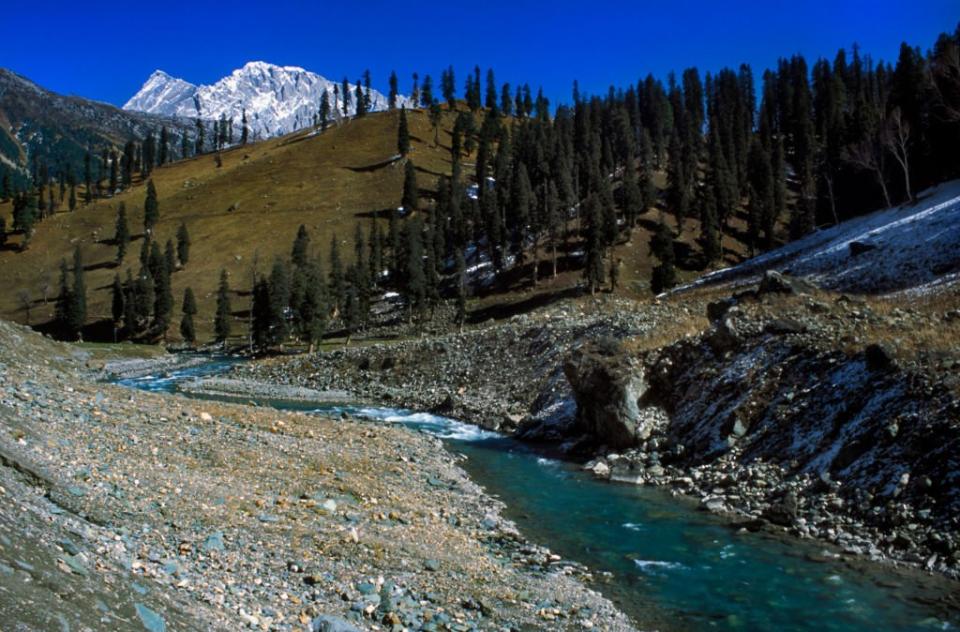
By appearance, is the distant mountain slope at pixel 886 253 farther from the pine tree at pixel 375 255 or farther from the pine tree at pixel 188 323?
the pine tree at pixel 188 323

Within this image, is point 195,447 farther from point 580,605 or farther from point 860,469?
point 860,469

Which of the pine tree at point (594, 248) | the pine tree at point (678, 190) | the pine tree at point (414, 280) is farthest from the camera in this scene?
the pine tree at point (678, 190)

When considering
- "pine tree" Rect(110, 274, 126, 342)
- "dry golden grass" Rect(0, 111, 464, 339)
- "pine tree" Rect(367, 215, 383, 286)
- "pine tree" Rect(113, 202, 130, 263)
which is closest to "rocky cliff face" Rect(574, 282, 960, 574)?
"pine tree" Rect(367, 215, 383, 286)

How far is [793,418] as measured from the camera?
856 inches

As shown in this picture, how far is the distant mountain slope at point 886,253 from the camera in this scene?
46.9 metres

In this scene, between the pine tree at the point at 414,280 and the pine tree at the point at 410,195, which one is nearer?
the pine tree at the point at 414,280

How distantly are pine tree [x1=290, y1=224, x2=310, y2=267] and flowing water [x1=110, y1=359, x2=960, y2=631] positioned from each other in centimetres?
10290

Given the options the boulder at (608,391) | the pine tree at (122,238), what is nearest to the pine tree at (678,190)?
the boulder at (608,391)

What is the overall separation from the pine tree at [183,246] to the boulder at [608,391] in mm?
122042

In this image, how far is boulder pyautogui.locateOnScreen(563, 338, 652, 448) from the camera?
27.6 m

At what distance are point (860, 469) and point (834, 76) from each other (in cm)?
15595

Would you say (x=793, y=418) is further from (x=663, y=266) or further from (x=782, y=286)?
(x=663, y=266)

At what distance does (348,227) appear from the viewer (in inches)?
5571

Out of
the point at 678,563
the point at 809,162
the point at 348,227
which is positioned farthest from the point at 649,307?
the point at 348,227
